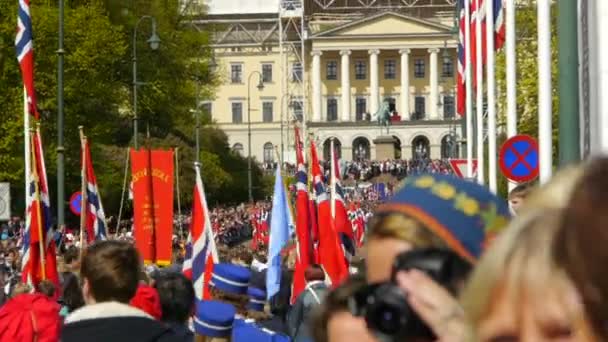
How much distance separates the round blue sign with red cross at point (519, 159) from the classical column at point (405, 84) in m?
99.1

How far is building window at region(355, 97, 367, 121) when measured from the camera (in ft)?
381

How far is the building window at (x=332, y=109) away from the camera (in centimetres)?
11569

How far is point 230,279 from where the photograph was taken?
6.29m

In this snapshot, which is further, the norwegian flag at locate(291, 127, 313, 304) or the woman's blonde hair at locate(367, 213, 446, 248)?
the norwegian flag at locate(291, 127, 313, 304)

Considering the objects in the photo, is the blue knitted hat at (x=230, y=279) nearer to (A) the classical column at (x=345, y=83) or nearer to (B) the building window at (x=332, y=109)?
(B) the building window at (x=332, y=109)

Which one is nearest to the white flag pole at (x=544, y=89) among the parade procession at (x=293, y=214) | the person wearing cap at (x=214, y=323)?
the parade procession at (x=293, y=214)

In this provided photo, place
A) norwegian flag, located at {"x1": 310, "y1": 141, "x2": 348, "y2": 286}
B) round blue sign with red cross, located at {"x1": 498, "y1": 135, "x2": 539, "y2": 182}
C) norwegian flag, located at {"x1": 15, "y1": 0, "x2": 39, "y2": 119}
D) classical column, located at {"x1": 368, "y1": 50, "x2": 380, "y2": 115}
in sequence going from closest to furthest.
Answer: norwegian flag, located at {"x1": 310, "y1": 141, "x2": 348, "y2": 286} → round blue sign with red cross, located at {"x1": 498, "y1": 135, "x2": 539, "y2": 182} → norwegian flag, located at {"x1": 15, "y1": 0, "x2": 39, "y2": 119} → classical column, located at {"x1": 368, "y1": 50, "x2": 380, "y2": 115}

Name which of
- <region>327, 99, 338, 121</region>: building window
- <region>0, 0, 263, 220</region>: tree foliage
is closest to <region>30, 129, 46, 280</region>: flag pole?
<region>0, 0, 263, 220</region>: tree foliage

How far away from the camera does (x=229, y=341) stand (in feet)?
19.2

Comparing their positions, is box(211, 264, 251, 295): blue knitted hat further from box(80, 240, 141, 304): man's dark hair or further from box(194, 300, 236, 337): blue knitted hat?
box(80, 240, 141, 304): man's dark hair

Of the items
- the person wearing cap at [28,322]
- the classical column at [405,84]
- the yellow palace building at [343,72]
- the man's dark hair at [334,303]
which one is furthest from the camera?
the classical column at [405,84]

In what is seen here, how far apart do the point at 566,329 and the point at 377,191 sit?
5993cm

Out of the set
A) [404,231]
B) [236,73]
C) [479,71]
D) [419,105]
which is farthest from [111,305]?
[236,73]

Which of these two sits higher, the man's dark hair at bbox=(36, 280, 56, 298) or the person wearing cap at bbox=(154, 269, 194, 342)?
the person wearing cap at bbox=(154, 269, 194, 342)
